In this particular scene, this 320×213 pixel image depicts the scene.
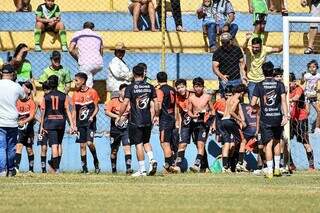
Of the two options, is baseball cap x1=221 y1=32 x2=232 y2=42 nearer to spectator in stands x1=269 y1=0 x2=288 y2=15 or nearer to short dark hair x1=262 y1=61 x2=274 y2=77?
spectator in stands x1=269 y1=0 x2=288 y2=15

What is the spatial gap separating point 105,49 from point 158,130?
3.68 meters

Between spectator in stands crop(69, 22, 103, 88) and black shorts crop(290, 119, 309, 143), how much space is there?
463 cm

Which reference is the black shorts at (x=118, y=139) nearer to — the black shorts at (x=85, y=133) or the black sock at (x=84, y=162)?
the black shorts at (x=85, y=133)

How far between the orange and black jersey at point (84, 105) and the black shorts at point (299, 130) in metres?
4.59

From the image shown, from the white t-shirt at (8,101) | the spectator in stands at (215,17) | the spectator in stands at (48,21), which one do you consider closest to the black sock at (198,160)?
the spectator in stands at (215,17)

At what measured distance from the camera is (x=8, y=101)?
73.6 ft

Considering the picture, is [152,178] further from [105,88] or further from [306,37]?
[306,37]

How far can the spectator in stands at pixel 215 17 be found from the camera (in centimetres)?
2912

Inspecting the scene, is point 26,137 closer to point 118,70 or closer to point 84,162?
point 84,162

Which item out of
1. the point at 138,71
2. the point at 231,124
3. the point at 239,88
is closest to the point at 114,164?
the point at 231,124

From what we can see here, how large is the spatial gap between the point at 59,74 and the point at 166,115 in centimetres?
277

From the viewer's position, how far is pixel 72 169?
88.0 ft

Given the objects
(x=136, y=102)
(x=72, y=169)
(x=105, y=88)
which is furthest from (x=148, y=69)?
(x=136, y=102)

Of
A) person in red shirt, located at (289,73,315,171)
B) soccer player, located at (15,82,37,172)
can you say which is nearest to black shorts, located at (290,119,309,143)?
person in red shirt, located at (289,73,315,171)
